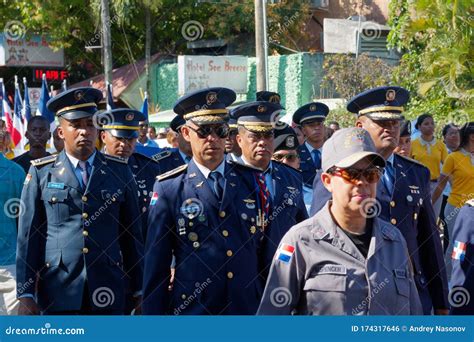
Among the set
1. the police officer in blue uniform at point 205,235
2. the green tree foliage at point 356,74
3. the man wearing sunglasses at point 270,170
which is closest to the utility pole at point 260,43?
the green tree foliage at point 356,74

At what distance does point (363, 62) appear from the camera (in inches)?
937

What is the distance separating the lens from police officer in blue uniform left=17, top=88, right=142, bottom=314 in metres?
5.95

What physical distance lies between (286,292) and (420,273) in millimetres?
2207

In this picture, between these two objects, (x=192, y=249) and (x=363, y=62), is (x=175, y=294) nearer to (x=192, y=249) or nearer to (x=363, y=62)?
(x=192, y=249)

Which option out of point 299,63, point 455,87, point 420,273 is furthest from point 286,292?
point 299,63

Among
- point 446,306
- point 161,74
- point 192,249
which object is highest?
point 192,249

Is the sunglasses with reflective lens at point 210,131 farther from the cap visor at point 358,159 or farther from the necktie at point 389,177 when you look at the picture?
the cap visor at point 358,159

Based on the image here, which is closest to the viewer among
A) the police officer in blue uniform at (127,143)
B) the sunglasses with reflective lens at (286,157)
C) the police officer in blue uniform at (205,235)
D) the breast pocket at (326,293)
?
the breast pocket at (326,293)

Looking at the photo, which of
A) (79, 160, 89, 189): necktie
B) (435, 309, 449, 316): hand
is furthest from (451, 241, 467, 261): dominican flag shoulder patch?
(79, 160, 89, 189): necktie

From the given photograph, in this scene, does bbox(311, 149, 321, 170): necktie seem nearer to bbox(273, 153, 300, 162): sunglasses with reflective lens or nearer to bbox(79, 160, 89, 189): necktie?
bbox(273, 153, 300, 162): sunglasses with reflective lens

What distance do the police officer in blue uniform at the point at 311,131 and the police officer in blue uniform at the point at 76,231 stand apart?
3527 millimetres

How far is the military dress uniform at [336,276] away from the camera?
12.4 ft

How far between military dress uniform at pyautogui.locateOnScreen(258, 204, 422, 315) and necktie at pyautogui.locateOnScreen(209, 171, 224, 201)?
1.69 metres

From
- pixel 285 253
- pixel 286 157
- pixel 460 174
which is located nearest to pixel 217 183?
pixel 285 253
